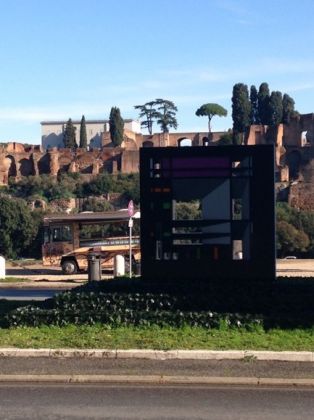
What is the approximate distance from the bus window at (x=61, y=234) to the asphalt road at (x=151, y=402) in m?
25.1

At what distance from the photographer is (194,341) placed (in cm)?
1195

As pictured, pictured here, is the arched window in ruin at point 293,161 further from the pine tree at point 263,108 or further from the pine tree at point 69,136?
the pine tree at point 69,136

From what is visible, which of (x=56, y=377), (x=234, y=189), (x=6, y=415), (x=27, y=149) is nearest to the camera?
(x=6, y=415)

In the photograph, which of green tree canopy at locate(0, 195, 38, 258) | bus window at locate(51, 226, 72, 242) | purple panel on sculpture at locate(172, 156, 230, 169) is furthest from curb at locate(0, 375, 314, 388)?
green tree canopy at locate(0, 195, 38, 258)

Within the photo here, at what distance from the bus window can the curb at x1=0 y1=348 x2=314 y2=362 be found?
23799mm

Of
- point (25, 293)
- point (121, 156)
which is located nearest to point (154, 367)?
point (25, 293)

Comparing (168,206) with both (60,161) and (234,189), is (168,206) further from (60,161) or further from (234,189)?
(60,161)

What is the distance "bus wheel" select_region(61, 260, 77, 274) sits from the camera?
34.2 meters

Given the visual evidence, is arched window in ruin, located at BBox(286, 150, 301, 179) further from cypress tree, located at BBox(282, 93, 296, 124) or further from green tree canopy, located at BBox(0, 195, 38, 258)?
green tree canopy, located at BBox(0, 195, 38, 258)

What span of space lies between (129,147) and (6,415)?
435 ft

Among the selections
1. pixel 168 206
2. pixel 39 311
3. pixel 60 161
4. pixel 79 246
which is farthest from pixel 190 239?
pixel 60 161

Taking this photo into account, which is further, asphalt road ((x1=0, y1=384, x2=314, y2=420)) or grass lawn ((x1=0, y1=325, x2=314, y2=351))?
grass lawn ((x1=0, y1=325, x2=314, y2=351))

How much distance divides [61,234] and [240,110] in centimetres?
9787

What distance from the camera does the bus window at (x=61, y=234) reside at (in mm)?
35281
